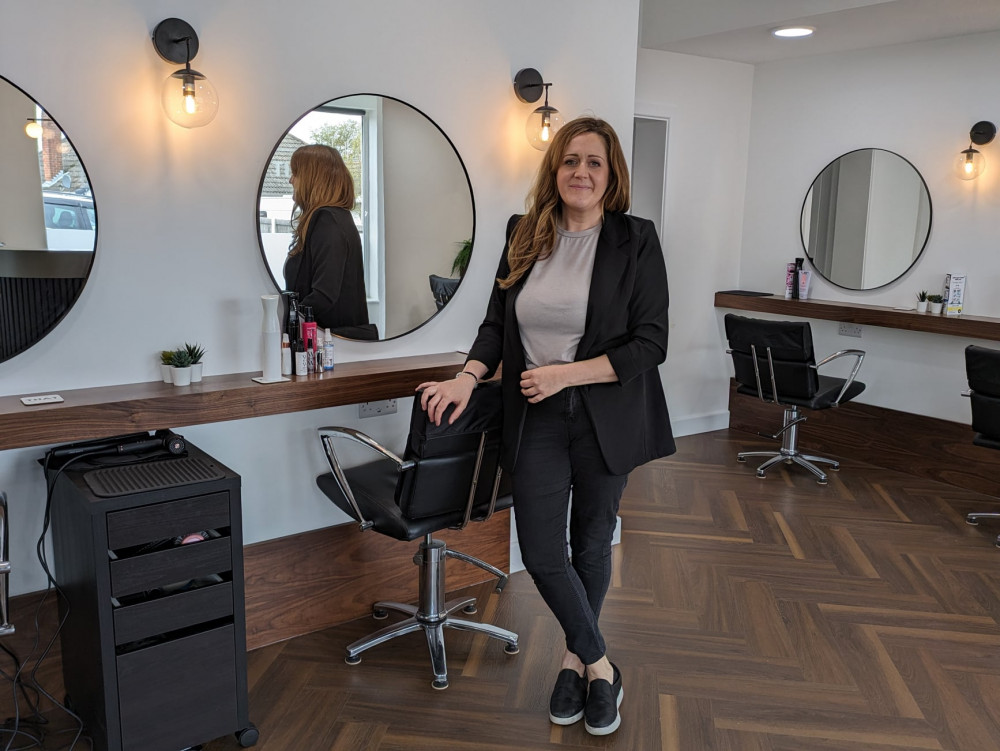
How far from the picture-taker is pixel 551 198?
2.28 m

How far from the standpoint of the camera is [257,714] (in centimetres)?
242

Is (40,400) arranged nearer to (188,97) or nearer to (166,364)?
(166,364)

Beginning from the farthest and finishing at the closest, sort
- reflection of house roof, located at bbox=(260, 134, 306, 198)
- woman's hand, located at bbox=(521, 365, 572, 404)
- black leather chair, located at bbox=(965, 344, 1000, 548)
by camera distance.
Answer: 1. black leather chair, located at bbox=(965, 344, 1000, 548)
2. reflection of house roof, located at bbox=(260, 134, 306, 198)
3. woman's hand, located at bbox=(521, 365, 572, 404)

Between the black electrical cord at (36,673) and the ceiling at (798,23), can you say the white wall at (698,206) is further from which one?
the black electrical cord at (36,673)

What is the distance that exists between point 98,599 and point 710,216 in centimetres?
450

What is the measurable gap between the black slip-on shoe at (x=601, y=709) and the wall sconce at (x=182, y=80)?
1.93 m

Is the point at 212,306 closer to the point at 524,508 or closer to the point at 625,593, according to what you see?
the point at 524,508

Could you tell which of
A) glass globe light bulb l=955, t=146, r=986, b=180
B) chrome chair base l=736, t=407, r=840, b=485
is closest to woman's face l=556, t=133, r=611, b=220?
chrome chair base l=736, t=407, r=840, b=485

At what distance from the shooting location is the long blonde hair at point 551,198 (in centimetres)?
219

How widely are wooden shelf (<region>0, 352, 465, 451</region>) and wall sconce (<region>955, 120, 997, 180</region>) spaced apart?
3230mm

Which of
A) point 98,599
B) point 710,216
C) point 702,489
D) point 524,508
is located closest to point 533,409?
point 524,508

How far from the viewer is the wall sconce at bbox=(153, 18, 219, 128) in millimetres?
2303

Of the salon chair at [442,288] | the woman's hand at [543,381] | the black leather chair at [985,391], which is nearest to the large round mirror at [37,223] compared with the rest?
the salon chair at [442,288]

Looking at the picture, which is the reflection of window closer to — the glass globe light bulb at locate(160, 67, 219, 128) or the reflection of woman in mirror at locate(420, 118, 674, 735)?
the glass globe light bulb at locate(160, 67, 219, 128)
